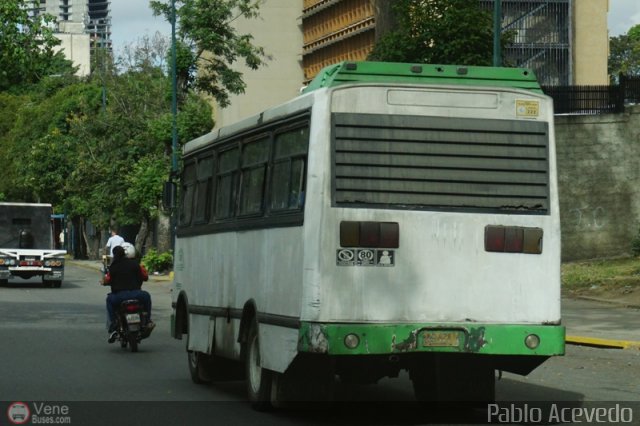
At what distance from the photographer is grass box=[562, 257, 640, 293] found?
3541cm

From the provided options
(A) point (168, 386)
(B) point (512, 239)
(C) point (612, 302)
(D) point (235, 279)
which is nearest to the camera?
(B) point (512, 239)

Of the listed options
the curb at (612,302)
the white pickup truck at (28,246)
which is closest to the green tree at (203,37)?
the white pickup truck at (28,246)

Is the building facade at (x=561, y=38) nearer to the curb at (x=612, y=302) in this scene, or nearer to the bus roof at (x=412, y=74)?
the curb at (x=612, y=302)

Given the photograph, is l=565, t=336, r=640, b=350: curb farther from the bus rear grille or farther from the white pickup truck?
the white pickup truck

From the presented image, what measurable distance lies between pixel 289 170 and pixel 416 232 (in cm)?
136

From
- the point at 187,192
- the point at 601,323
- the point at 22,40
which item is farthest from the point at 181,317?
the point at 22,40

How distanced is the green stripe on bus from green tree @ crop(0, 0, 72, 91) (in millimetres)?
20587

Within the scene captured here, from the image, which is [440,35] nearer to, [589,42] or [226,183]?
[226,183]

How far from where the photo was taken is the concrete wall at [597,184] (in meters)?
44.0

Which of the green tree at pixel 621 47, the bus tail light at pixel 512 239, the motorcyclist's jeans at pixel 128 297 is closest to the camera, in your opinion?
the bus tail light at pixel 512 239

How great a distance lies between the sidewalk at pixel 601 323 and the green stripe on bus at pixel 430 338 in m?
9.91

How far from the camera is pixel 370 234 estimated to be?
13.1m

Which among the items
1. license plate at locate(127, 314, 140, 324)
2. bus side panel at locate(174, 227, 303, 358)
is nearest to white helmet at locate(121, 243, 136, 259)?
license plate at locate(127, 314, 140, 324)

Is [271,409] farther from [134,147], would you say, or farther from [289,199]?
[134,147]
